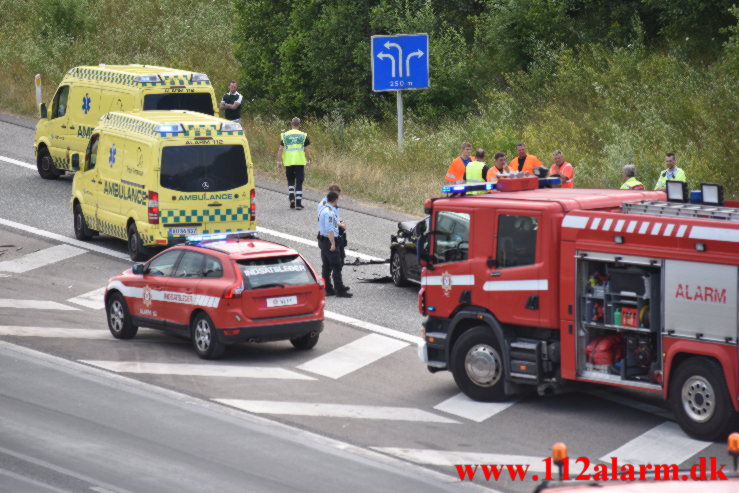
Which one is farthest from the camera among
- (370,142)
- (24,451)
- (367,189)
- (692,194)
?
(370,142)

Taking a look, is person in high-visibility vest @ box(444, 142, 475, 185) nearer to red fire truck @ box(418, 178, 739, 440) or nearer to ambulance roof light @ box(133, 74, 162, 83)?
red fire truck @ box(418, 178, 739, 440)

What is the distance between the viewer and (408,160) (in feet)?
96.8

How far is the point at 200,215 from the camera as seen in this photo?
21703mm

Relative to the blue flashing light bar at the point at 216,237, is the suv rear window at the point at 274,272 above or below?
below

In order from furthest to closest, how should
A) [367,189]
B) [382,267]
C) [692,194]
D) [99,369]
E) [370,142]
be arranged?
[370,142]
[367,189]
[382,267]
[99,369]
[692,194]

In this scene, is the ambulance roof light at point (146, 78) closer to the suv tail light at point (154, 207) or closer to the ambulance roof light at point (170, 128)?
the ambulance roof light at point (170, 128)

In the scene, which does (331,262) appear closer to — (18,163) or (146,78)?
(146,78)

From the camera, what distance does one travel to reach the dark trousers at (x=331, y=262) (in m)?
19.8

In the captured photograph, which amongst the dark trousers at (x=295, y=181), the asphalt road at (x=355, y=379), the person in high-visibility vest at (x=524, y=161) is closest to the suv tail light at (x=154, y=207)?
the asphalt road at (x=355, y=379)

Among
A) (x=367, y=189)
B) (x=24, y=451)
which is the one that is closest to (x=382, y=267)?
(x=367, y=189)

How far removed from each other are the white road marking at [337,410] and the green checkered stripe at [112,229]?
7.45 meters

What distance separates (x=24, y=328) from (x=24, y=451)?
6109 millimetres

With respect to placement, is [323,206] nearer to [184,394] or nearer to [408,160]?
[184,394]

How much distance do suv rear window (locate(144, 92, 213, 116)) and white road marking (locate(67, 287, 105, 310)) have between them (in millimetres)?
6751
